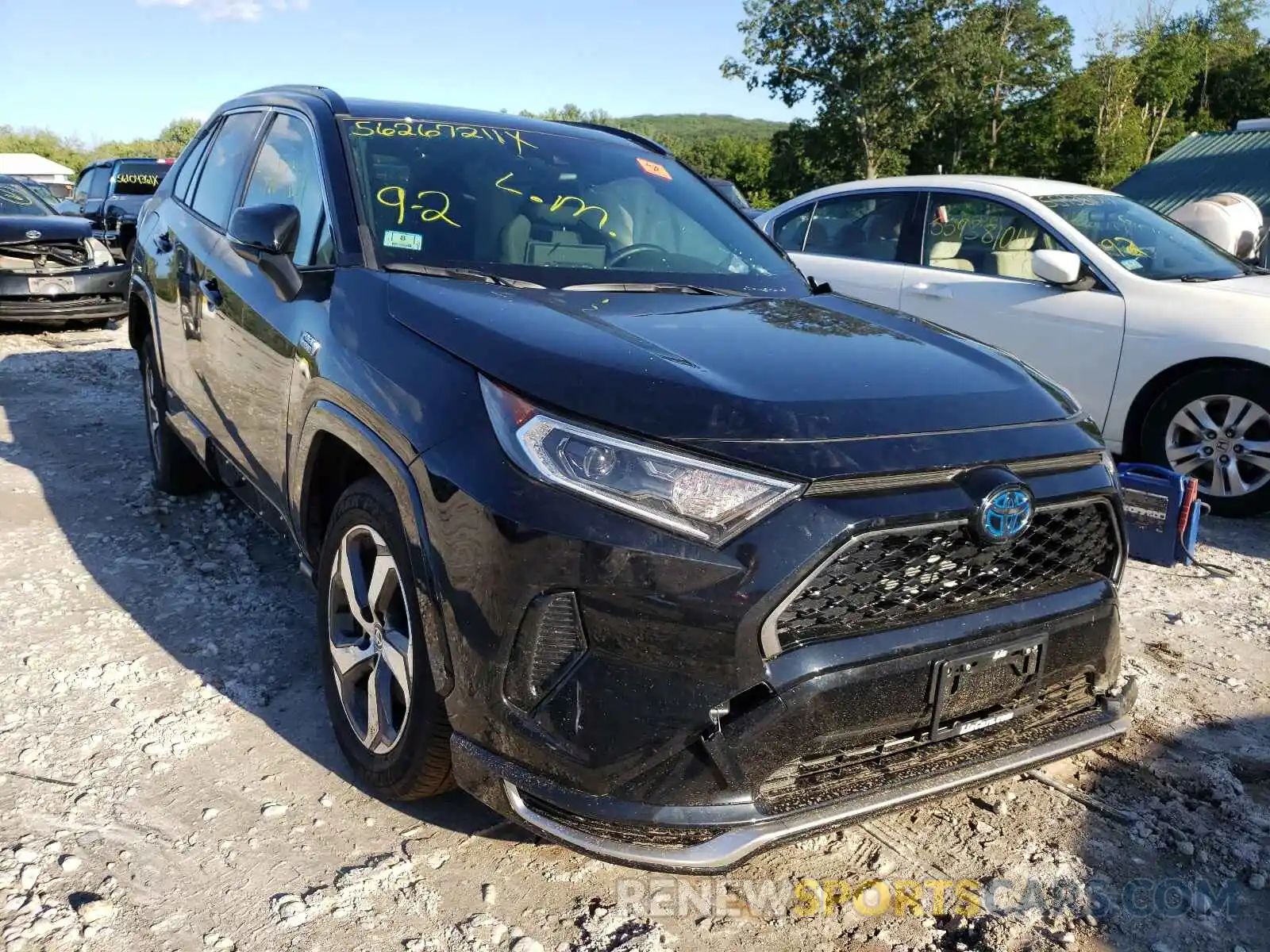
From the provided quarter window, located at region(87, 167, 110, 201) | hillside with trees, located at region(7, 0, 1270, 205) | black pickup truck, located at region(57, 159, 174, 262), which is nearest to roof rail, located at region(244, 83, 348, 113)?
Result: black pickup truck, located at region(57, 159, 174, 262)

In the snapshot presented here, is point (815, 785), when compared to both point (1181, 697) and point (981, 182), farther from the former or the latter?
point (981, 182)

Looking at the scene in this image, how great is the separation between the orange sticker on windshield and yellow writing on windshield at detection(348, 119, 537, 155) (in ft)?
1.46

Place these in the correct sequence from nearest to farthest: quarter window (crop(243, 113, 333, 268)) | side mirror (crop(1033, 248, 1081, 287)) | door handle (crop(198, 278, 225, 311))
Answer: quarter window (crop(243, 113, 333, 268)) < door handle (crop(198, 278, 225, 311)) < side mirror (crop(1033, 248, 1081, 287))

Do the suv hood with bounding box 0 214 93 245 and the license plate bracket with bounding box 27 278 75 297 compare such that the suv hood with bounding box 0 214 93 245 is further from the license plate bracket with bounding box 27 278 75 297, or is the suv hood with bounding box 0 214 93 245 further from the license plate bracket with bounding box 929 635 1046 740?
the license plate bracket with bounding box 929 635 1046 740

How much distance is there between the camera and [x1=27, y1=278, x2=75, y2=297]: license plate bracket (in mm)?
9312

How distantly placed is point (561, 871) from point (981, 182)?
516 cm

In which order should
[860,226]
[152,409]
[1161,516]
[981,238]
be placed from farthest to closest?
[860,226], [981,238], [152,409], [1161,516]

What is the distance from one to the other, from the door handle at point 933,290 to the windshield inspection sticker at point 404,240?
4042 millimetres

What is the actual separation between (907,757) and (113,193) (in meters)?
17.0

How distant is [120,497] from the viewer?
5004 millimetres

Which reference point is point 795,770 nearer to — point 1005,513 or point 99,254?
point 1005,513

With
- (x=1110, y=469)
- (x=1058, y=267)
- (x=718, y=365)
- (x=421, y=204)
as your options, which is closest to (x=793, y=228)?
(x=1058, y=267)

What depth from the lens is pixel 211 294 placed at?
3.68 m

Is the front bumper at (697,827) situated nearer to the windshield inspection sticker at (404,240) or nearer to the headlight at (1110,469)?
the headlight at (1110,469)
